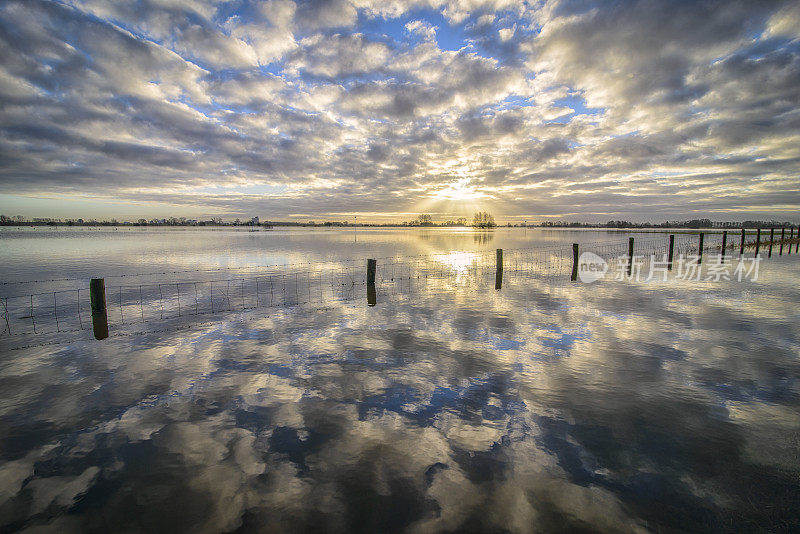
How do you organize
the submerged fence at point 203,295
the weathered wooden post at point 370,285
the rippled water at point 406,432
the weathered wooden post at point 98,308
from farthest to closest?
1. the weathered wooden post at point 370,285
2. the submerged fence at point 203,295
3. the weathered wooden post at point 98,308
4. the rippled water at point 406,432

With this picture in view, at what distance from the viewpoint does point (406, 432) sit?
7.88 metres

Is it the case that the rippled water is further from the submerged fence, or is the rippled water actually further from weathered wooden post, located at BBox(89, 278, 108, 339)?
the submerged fence

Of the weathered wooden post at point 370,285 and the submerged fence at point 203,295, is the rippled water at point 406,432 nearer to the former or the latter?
the submerged fence at point 203,295

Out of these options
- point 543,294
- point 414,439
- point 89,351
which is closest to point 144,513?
point 414,439

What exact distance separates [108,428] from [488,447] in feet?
28.6

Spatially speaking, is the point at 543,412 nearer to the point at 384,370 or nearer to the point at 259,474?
the point at 384,370

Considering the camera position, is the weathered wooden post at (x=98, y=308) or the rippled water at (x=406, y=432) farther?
the weathered wooden post at (x=98, y=308)

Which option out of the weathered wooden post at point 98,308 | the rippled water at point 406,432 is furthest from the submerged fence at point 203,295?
the rippled water at point 406,432

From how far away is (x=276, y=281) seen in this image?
101 feet

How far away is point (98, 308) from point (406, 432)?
14462mm

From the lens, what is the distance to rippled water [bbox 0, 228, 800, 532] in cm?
568

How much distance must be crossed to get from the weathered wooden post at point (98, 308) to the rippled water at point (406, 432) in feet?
1.93

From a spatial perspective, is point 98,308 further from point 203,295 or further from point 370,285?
point 370,285

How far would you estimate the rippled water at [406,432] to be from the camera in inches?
224
